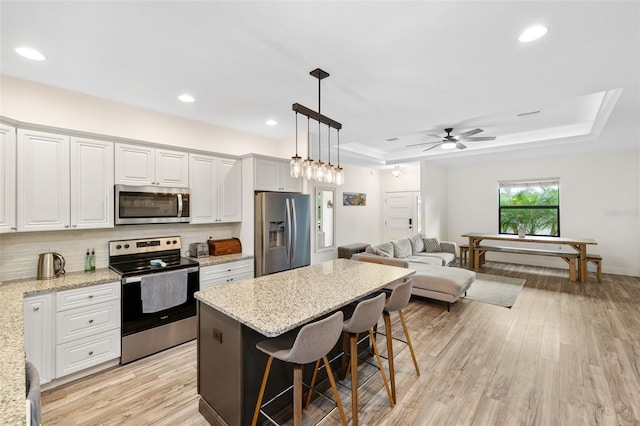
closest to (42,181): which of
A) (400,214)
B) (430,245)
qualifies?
(430,245)

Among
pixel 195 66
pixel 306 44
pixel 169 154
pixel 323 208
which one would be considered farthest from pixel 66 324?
pixel 323 208

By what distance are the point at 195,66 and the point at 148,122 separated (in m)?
1.39

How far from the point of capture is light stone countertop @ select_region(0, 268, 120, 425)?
0.96 m

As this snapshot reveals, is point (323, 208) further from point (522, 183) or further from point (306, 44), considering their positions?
point (522, 183)

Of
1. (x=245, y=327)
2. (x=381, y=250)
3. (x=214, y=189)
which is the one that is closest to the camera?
(x=245, y=327)

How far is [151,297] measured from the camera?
282cm

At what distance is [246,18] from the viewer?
189 centimetres

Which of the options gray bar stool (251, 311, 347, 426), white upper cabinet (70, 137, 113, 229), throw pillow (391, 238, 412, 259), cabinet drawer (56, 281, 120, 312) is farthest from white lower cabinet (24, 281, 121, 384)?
throw pillow (391, 238, 412, 259)

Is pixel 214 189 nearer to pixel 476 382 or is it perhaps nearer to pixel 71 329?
pixel 71 329

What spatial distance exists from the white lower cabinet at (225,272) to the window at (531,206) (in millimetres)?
6853

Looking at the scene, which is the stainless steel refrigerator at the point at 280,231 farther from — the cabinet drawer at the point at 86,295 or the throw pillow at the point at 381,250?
the cabinet drawer at the point at 86,295

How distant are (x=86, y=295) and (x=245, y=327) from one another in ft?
5.84

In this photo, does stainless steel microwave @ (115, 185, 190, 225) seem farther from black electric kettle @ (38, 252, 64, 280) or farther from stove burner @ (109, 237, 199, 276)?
black electric kettle @ (38, 252, 64, 280)

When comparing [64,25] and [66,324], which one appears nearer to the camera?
[64,25]
